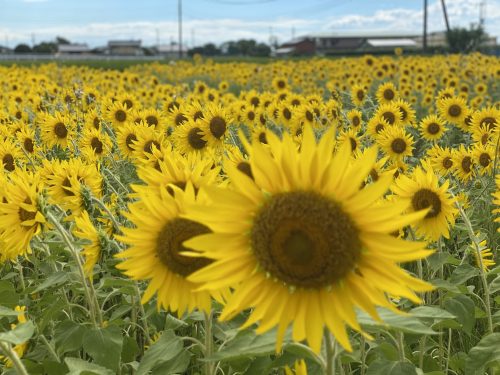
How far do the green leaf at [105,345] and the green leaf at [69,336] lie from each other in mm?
117

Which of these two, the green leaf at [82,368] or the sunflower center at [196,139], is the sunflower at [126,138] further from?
the green leaf at [82,368]

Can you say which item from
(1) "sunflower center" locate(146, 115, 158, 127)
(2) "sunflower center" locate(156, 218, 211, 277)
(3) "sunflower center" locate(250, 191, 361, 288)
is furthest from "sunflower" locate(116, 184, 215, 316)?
(1) "sunflower center" locate(146, 115, 158, 127)

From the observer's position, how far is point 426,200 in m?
3.19

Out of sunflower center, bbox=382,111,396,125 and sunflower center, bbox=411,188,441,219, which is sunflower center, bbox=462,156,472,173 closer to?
sunflower center, bbox=382,111,396,125

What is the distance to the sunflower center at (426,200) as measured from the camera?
10.4 ft

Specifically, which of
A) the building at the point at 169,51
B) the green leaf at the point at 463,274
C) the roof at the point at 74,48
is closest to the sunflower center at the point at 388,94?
the green leaf at the point at 463,274

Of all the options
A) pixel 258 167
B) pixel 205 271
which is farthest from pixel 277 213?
pixel 205 271

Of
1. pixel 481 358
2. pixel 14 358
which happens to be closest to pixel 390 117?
pixel 481 358

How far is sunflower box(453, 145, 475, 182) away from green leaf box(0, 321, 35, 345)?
4385 millimetres

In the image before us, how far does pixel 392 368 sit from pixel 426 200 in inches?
49.2

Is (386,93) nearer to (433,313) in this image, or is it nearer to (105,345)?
(105,345)

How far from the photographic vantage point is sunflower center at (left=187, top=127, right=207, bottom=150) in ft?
18.2

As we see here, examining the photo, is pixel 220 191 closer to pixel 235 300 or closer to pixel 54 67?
pixel 235 300

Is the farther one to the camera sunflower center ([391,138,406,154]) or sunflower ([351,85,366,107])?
sunflower ([351,85,366,107])
